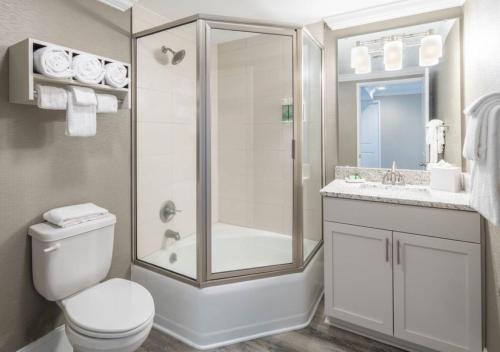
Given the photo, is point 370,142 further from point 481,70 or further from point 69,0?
point 69,0

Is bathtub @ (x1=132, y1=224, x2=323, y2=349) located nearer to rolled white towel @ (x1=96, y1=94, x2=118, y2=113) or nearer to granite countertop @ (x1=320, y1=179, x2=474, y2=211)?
granite countertop @ (x1=320, y1=179, x2=474, y2=211)

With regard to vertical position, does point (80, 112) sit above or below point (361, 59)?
below

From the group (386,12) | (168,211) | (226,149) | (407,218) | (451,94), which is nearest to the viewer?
(407,218)

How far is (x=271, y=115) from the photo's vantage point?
100 inches

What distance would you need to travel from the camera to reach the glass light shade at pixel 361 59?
94.5 inches

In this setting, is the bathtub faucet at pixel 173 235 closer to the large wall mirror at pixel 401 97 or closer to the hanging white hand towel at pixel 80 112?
the hanging white hand towel at pixel 80 112

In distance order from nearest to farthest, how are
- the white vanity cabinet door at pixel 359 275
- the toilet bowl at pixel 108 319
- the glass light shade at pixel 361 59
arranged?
the toilet bowl at pixel 108 319 → the white vanity cabinet door at pixel 359 275 → the glass light shade at pixel 361 59

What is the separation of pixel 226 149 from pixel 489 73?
5.81 feet

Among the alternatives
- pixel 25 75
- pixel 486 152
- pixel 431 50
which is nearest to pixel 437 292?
pixel 486 152

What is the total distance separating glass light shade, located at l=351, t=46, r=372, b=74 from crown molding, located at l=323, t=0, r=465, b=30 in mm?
211

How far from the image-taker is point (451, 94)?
6.97 ft

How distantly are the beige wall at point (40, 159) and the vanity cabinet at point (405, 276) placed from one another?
1.62 metres

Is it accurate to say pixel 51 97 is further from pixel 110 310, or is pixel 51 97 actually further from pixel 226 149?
pixel 226 149

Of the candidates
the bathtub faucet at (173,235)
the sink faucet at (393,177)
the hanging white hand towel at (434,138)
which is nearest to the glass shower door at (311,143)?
the sink faucet at (393,177)
